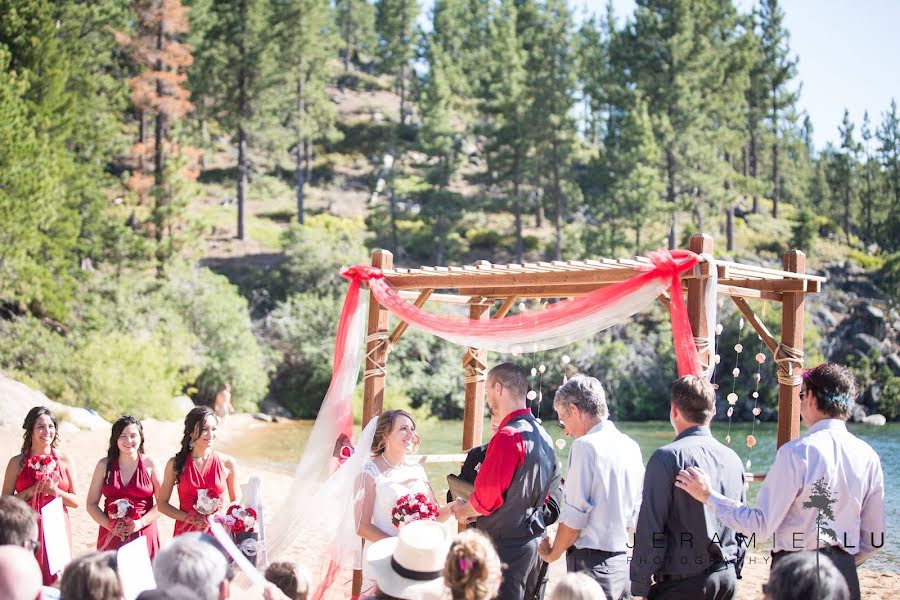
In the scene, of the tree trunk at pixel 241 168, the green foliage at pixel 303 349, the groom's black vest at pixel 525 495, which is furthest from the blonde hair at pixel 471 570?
the tree trunk at pixel 241 168

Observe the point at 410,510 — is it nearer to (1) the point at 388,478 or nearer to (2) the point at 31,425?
(1) the point at 388,478

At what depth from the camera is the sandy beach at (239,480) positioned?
33.2ft

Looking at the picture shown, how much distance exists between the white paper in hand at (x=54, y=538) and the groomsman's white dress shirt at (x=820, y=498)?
3596 millimetres

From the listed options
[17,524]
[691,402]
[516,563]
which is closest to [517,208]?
[516,563]

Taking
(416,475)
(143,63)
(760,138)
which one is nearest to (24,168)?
(143,63)

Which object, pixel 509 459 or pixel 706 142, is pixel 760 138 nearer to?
pixel 706 142

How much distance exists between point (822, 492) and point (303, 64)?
43025mm

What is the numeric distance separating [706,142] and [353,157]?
23.6m

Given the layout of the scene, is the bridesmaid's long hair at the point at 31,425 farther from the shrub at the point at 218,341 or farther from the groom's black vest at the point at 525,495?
the shrub at the point at 218,341

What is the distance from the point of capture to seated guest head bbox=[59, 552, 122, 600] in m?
3.24

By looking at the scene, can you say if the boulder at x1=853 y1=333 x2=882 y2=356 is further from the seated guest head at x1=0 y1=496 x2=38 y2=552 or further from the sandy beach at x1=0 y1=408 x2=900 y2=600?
the seated guest head at x1=0 y1=496 x2=38 y2=552

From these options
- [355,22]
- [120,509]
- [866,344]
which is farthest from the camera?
[355,22]

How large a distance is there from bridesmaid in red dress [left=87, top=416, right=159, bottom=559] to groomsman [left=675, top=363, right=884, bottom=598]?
143 inches

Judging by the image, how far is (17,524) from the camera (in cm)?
383
